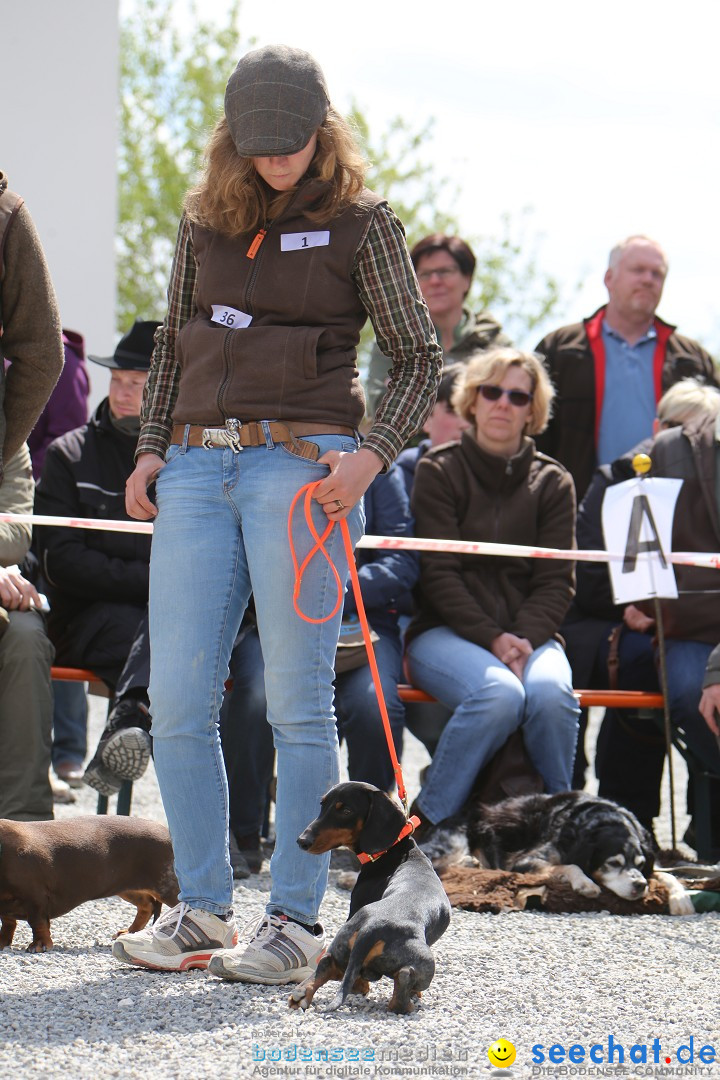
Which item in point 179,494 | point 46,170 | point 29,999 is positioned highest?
point 46,170

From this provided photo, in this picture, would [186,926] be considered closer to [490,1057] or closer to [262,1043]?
[262,1043]

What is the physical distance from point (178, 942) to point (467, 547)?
257 cm

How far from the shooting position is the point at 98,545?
559 cm

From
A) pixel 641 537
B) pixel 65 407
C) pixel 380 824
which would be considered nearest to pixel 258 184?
pixel 380 824

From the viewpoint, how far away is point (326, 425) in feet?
10.5

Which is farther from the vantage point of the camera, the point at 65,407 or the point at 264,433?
the point at 65,407

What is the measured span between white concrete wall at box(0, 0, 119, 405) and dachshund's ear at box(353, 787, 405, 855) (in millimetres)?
7272

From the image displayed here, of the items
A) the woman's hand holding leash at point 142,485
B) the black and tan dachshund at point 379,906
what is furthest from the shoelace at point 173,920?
the woman's hand holding leash at point 142,485

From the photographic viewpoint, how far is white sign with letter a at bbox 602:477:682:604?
559 cm

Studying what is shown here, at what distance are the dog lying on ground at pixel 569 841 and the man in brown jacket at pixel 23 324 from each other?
7.76ft

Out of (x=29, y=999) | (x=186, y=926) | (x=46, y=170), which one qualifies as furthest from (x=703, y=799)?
(x=46, y=170)

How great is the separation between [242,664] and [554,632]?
4.29 feet

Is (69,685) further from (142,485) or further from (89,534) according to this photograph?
(142,485)

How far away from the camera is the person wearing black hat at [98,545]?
5.48 m
